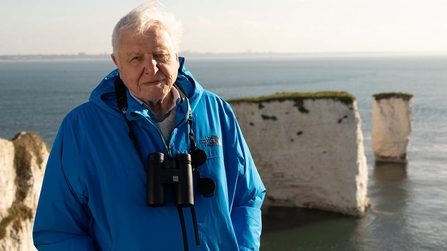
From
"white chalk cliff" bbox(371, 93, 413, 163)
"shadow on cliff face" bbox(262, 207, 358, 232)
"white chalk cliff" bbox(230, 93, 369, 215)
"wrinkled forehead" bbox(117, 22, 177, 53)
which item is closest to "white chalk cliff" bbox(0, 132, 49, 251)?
"wrinkled forehead" bbox(117, 22, 177, 53)

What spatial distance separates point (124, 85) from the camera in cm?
266

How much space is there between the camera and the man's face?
250 centimetres

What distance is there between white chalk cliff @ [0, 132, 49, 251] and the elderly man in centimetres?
786

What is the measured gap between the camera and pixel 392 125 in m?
27.9

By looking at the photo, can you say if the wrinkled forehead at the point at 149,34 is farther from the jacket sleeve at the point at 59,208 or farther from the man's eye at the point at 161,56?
the jacket sleeve at the point at 59,208

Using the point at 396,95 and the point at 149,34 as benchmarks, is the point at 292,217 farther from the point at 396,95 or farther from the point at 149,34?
the point at 149,34

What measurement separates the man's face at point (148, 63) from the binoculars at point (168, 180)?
0.34 meters

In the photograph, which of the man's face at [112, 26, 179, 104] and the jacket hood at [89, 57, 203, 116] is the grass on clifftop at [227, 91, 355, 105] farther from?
the man's face at [112, 26, 179, 104]

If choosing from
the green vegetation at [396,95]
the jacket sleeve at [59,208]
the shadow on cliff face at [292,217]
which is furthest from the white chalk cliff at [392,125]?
the jacket sleeve at [59,208]

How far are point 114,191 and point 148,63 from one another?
591 millimetres

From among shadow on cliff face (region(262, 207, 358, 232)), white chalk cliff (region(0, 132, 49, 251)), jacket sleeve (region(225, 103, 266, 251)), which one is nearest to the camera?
jacket sleeve (region(225, 103, 266, 251))

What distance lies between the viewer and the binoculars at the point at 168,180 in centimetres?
238

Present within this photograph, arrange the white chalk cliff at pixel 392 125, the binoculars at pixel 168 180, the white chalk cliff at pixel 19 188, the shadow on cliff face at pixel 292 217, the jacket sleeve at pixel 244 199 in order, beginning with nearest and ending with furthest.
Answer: the binoculars at pixel 168 180, the jacket sleeve at pixel 244 199, the white chalk cliff at pixel 19 188, the shadow on cliff face at pixel 292 217, the white chalk cliff at pixel 392 125

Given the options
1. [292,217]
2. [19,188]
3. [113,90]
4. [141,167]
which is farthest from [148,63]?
[292,217]
